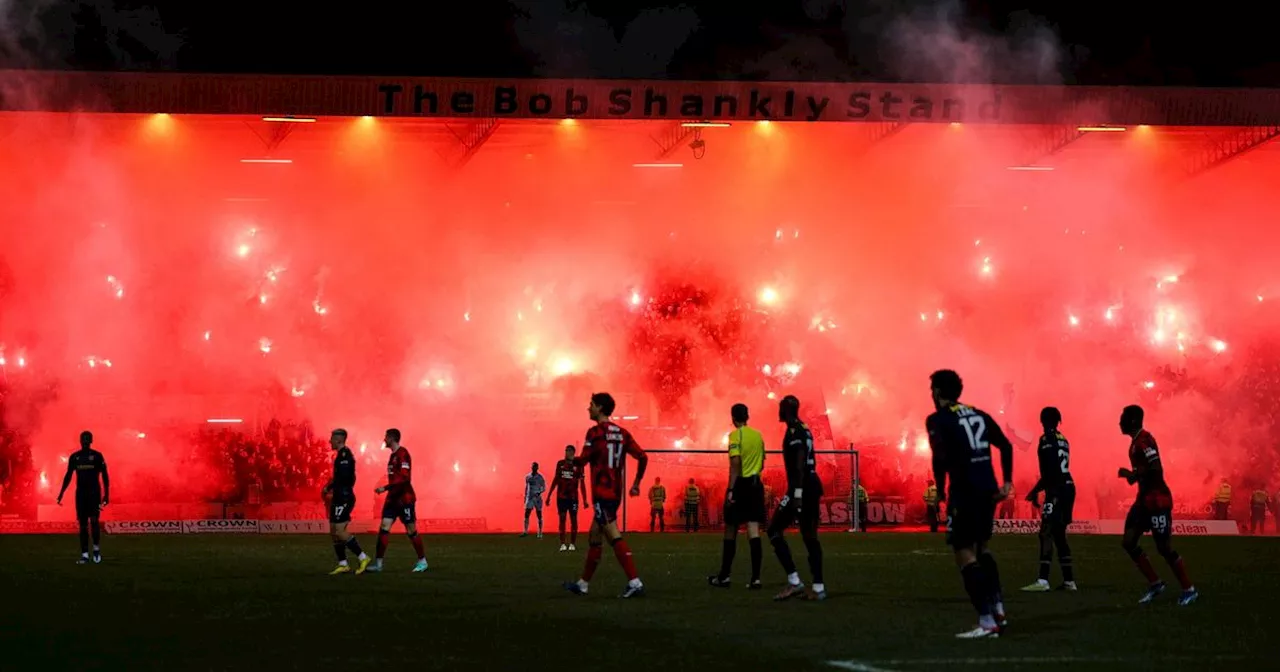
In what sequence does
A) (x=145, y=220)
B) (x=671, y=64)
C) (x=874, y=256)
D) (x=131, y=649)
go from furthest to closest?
(x=874, y=256)
(x=145, y=220)
(x=671, y=64)
(x=131, y=649)

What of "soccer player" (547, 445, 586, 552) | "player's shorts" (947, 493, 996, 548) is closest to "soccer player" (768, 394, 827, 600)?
"player's shorts" (947, 493, 996, 548)

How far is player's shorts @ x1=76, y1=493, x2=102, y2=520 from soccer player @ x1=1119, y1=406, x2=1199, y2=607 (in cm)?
1478

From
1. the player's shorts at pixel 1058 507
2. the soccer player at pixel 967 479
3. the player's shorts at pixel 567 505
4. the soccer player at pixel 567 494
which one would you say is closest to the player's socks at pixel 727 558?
the player's shorts at pixel 1058 507

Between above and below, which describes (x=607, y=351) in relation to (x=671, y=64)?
below

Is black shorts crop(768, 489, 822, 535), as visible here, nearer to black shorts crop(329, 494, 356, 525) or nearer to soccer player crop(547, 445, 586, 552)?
black shorts crop(329, 494, 356, 525)

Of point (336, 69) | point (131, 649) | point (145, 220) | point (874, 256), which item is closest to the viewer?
point (131, 649)

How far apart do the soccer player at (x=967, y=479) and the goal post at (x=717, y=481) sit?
29.4 metres

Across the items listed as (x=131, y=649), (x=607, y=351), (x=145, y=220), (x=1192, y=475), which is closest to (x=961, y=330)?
(x=1192, y=475)

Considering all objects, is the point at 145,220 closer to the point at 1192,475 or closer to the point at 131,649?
the point at 1192,475

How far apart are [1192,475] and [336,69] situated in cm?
2957

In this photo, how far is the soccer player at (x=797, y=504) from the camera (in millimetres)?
14188

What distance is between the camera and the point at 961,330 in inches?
1956

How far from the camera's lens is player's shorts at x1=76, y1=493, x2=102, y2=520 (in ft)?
70.4

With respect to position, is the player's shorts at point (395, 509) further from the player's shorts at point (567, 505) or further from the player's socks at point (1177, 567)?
the player's socks at point (1177, 567)
